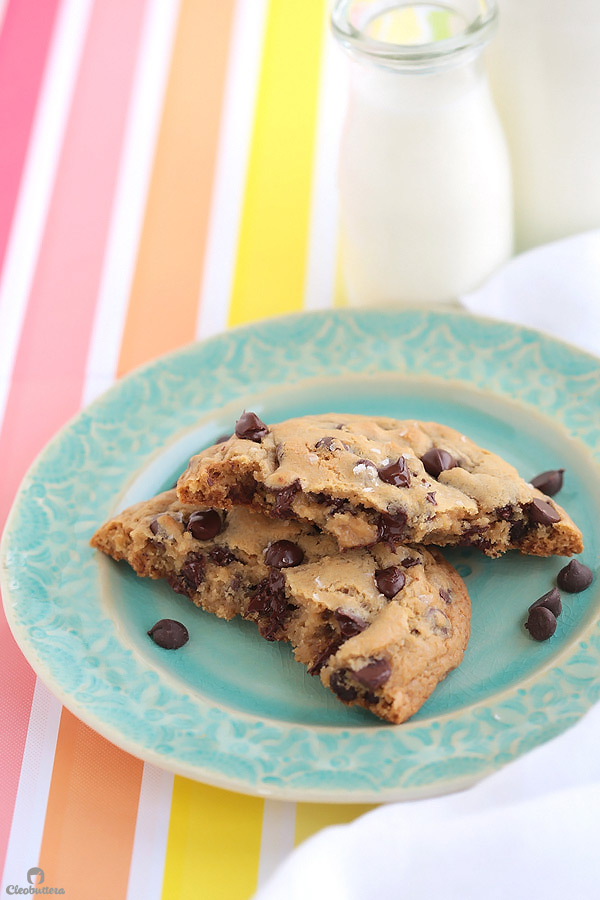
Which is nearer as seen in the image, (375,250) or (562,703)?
(562,703)

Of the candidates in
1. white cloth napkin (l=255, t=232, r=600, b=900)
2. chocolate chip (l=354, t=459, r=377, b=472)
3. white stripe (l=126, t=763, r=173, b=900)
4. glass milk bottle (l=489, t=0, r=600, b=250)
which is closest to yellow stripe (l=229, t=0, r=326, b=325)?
glass milk bottle (l=489, t=0, r=600, b=250)

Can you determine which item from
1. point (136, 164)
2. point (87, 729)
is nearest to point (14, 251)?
point (136, 164)

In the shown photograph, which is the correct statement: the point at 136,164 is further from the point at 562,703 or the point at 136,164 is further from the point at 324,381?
the point at 562,703

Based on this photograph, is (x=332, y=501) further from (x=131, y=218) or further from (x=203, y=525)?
(x=131, y=218)

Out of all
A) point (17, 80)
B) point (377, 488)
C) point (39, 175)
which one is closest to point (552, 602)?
point (377, 488)

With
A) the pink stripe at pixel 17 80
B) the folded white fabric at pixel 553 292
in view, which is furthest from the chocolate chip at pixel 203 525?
the pink stripe at pixel 17 80

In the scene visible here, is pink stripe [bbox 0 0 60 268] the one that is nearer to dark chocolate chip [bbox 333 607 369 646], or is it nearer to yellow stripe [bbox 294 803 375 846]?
dark chocolate chip [bbox 333 607 369 646]

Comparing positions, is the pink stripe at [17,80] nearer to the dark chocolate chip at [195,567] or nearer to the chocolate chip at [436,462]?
the dark chocolate chip at [195,567]
